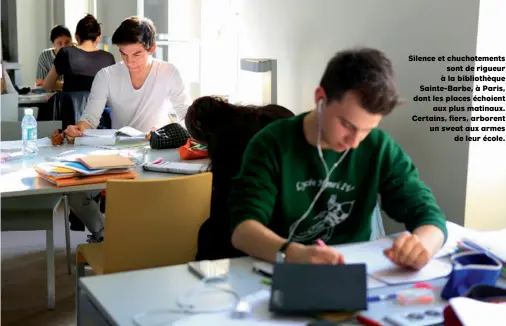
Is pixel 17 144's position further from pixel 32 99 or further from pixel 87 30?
pixel 32 99

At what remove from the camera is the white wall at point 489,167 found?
265cm

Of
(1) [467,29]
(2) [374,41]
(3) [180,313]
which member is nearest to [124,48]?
(2) [374,41]

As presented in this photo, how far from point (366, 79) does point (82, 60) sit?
12.9ft

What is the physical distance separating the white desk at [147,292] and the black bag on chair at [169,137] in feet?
5.46

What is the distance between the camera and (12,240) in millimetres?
4199

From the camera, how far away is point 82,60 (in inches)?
200

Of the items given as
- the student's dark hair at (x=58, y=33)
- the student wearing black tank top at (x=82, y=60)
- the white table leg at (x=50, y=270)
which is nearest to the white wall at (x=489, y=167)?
the white table leg at (x=50, y=270)

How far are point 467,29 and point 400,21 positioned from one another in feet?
1.40

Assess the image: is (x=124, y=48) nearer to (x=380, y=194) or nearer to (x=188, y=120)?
(x=188, y=120)

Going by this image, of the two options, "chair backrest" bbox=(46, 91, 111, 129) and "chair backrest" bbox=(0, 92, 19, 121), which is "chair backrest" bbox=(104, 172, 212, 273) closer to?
"chair backrest" bbox=(46, 91, 111, 129)

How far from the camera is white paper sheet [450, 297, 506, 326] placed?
1192 mm

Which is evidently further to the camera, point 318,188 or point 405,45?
point 405,45

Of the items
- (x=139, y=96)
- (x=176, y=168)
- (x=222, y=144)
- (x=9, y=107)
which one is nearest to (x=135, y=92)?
(x=139, y=96)

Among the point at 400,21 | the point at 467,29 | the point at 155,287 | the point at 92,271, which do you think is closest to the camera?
the point at 155,287
